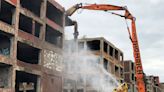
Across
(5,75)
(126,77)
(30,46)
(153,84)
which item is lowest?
(153,84)

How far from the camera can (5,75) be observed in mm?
37156

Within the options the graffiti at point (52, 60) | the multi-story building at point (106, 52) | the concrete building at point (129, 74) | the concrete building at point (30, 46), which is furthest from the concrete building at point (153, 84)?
the graffiti at point (52, 60)

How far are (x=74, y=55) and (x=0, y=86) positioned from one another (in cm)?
1989

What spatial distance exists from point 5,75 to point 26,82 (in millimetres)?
8786

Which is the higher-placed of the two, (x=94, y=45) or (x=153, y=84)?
(x=94, y=45)

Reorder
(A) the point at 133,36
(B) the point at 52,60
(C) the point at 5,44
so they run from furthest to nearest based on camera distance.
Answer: (B) the point at 52,60 < (C) the point at 5,44 < (A) the point at 133,36

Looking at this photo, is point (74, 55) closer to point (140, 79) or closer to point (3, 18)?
point (3, 18)

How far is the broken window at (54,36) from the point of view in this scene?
160ft

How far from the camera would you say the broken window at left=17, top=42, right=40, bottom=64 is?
138 feet

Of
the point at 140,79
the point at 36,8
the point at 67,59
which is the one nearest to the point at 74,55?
the point at 67,59

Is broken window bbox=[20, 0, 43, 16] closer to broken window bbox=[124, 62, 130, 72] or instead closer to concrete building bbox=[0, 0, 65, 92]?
concrete building bbox=[0, 0, 65, 92]

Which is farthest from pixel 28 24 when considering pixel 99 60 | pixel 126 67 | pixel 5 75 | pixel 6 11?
pixel 126 67

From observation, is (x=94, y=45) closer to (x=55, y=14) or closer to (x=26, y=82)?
(x=55, y=14)

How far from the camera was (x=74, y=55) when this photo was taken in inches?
2157
